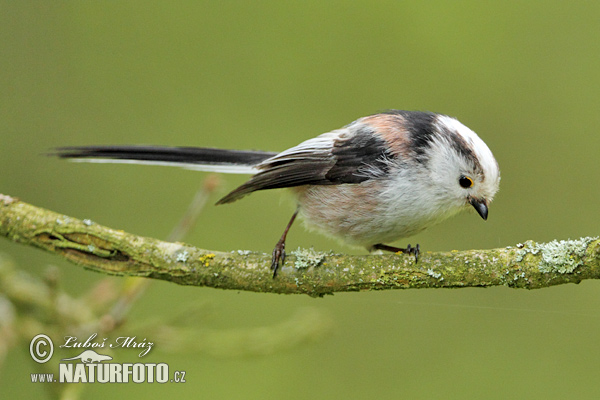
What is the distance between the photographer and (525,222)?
154 inches

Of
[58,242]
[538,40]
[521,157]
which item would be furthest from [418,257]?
[538,40]

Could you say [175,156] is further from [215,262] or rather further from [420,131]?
[420,131]

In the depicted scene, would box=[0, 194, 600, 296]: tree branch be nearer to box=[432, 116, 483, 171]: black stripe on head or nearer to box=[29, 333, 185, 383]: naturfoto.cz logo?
box=[29, 333, 185, 383]: naturfoto.cz logo

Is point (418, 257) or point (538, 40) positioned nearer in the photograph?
point (418, 257)

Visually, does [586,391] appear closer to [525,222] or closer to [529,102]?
[525,222]

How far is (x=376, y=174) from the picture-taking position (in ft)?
8.29

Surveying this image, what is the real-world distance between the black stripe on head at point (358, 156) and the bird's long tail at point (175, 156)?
Answer: 0.48m

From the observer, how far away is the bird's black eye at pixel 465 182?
246cm

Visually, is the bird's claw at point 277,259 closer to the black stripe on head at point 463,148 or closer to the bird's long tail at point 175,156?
the bird's long tail at point 175,156


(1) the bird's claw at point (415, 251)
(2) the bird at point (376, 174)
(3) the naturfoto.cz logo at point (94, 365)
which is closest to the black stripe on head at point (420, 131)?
(2) the bird at point (376, 174)

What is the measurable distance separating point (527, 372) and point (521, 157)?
1604 mm

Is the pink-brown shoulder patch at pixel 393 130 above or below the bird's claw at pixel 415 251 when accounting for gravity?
Answer: above

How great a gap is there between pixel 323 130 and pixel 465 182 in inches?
83.2

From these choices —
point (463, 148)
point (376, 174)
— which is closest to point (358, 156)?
point (376, 174)
